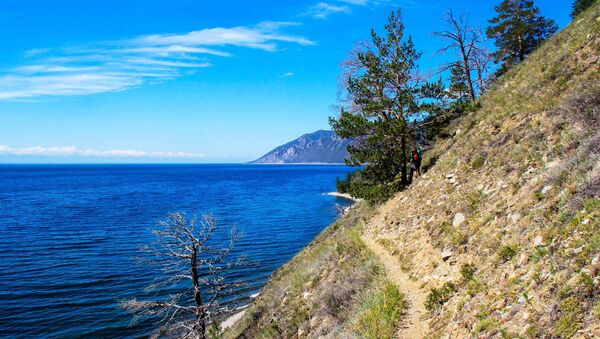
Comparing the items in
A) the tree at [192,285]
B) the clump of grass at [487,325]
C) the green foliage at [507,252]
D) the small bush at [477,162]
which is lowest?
the tree at [192,285]

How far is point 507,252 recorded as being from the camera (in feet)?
27.6

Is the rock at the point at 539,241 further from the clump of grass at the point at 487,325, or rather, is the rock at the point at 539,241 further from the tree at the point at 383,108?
the tree at the point at 383,108

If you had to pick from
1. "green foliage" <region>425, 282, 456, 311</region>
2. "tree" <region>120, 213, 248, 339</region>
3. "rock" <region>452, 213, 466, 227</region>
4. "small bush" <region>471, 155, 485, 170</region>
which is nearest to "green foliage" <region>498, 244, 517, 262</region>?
"green foliage" <region>425, 282, 456, 311</region>

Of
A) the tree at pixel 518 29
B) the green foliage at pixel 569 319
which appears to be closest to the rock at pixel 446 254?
the green foliage at pixel 569 319

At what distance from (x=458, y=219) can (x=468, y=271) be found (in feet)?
11.0

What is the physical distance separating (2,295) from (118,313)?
10646mm

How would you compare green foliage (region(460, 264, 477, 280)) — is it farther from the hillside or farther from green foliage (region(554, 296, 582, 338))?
green foliage (region(554, 296, 582, 338))

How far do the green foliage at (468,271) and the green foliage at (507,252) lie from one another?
793mm

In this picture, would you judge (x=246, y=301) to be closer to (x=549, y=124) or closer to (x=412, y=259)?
(x=412, y=259)

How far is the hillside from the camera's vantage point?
6590mm

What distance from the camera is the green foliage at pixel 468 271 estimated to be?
29.5 feet

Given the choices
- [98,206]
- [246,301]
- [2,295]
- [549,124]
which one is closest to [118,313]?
[246,301]

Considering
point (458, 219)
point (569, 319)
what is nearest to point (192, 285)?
point (458, 219)

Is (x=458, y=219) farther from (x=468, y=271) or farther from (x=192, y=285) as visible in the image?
(x=192, y=285)
